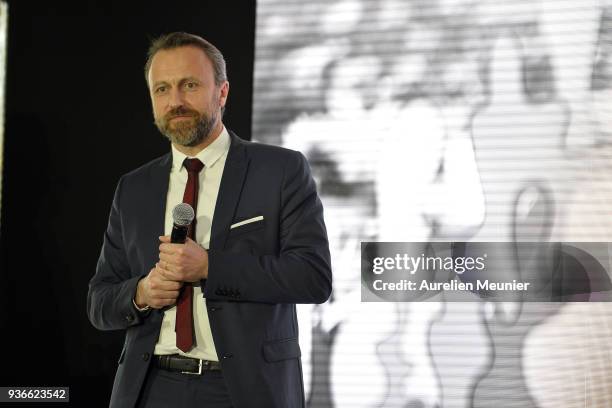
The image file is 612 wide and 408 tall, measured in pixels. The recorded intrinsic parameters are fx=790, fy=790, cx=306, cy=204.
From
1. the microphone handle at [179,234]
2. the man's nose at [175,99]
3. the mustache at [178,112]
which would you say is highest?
the man's nose at [175,99]

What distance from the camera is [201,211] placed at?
2.15 meters

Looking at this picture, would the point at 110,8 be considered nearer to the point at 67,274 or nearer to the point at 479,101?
the point at 67,274

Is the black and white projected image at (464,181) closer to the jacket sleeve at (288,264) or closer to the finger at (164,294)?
the jacket sleeve at (288,264)

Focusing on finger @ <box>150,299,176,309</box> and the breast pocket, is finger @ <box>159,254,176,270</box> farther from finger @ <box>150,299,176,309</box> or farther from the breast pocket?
the breast pocket

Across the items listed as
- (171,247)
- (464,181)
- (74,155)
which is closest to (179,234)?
(171,247)

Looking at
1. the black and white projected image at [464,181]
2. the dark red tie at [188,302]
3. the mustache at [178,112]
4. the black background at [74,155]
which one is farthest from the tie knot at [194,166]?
the black background at [74,155]

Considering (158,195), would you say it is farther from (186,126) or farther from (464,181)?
(464,181)

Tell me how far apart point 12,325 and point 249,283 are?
2.30 meters

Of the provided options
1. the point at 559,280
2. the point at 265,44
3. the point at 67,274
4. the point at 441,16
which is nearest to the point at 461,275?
the point at 559,280

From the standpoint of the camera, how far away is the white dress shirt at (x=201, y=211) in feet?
6.66

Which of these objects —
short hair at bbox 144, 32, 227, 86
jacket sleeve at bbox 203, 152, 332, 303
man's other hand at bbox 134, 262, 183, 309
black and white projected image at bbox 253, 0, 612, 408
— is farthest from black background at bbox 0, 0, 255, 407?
man's other hand at bbox 134, 262, 183, 309

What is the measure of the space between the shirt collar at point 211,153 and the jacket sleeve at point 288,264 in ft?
0.72

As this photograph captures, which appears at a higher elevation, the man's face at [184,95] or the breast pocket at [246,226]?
the man's face at [184,95]

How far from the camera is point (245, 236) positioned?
2.08m
